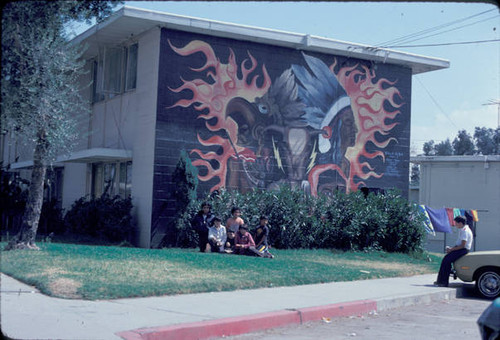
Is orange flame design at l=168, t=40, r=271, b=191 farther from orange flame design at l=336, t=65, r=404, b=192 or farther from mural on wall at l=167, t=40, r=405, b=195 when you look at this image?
orange flame design at l=336, t=65, r=404, b=192

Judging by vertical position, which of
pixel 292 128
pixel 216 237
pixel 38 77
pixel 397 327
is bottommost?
pixel 397 327

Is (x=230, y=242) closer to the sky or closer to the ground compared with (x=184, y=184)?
closer to the ground

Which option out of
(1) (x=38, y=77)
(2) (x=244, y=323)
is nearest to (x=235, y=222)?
(1) (x=38, y=77)

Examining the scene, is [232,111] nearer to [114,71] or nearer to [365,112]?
[114,71]

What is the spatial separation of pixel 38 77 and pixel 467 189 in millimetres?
25579

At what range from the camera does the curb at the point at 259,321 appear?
7.46 meters

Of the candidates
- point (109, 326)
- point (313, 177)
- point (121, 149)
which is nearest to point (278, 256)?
point (313, 177)

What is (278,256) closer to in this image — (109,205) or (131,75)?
(109,205)

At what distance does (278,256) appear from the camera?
1772 centimetres

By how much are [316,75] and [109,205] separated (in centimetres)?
935

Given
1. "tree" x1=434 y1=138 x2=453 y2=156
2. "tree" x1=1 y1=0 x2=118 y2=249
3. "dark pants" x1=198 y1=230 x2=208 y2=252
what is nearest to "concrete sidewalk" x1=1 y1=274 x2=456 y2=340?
"tree" x1=1 y1=0 x2=118 y2=249

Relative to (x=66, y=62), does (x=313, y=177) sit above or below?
below

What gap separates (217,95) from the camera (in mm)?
21359

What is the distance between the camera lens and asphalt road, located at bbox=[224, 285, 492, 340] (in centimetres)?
850
